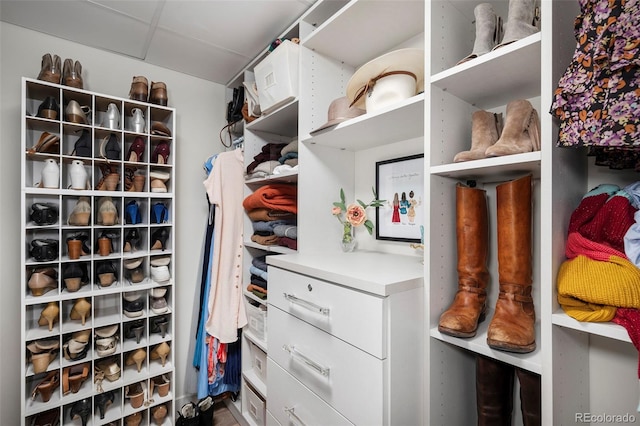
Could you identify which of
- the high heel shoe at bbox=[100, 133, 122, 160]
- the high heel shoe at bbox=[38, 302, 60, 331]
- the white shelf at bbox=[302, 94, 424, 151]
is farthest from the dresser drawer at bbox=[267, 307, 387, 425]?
the high heel shoe at bbox=[100, 133, 122, 160]

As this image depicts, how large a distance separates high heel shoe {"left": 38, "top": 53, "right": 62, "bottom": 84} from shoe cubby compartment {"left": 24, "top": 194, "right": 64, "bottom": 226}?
0.58 metres

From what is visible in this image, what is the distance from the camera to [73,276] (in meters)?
1.48

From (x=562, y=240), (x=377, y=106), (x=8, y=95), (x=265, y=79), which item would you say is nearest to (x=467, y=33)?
(x=377, y=106)

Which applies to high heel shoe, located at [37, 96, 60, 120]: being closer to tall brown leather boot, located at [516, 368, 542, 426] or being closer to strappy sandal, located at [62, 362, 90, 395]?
strappy sandal, located at [62, 362, 90, 395]

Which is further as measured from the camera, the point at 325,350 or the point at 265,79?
the point at 265,79

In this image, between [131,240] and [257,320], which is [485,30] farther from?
[131,240]

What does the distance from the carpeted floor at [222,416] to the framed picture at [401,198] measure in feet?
5.04

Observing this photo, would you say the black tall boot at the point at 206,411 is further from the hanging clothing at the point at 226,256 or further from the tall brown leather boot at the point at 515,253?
the tall brown leather boot at the point at 515,253

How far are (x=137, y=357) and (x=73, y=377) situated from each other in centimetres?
27

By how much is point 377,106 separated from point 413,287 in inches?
25.3

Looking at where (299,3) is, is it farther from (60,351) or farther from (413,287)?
(60,351)

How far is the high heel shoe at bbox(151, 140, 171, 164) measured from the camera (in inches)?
68.3

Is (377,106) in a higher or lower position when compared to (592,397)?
higher

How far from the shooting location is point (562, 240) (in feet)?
2.26
